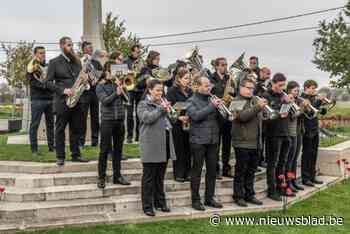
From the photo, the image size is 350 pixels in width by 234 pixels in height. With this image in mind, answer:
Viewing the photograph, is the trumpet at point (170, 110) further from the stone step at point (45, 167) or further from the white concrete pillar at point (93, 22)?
the white concrete pillar at point (93, 22)

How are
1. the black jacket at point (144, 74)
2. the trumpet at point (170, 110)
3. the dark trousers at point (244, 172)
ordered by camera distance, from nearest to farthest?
the trumpet at point (170, 110) → the dark trousers at point (244, 172) → the black jacket at point (144, 74)

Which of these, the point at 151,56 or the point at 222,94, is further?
the point at 151,56

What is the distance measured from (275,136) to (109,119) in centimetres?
266

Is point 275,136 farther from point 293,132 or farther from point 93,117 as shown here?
point 93,117

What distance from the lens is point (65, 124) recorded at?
23.0 ft

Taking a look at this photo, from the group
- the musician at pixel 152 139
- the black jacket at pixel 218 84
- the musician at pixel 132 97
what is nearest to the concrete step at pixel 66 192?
the musician at pixel 152 139

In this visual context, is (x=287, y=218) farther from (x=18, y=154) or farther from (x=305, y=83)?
(x=18, y=154)

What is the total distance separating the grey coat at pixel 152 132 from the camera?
585cm

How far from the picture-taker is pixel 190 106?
627 centimetres

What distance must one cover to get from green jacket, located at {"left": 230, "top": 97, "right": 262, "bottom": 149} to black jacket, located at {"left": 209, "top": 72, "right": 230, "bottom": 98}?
30.2 inches

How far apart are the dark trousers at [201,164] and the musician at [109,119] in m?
1.14

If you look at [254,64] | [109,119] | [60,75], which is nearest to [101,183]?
[109,119]

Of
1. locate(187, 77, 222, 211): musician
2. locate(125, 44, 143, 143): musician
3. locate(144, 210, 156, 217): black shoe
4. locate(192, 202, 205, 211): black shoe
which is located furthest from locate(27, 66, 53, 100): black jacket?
locate(192, 202, 205, 211): black shoe

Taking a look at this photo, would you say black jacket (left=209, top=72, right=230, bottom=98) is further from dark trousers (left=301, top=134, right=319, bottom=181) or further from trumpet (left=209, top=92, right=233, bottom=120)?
dark trousers (left=301, top=134, right=319, bottom=181)
